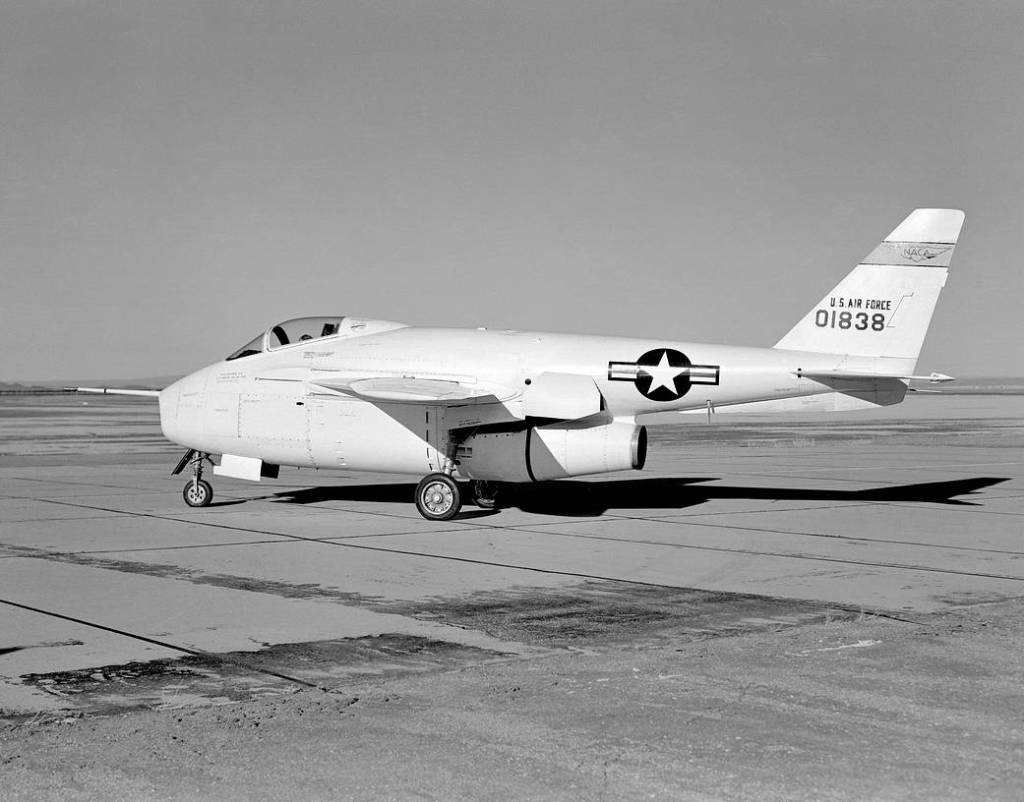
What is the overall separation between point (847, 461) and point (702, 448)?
6.26 meters

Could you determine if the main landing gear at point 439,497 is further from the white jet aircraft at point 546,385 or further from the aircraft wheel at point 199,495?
the aircraft wheel at point 199,495

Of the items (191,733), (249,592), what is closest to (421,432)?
(249,592)

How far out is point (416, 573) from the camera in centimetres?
1120

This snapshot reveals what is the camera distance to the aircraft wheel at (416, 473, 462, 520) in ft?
51.5

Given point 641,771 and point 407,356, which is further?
point 407,356

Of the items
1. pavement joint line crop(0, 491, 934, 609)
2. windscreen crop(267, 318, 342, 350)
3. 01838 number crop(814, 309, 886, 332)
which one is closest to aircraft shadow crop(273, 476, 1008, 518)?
windscreen crop(267, 318, 342, 350)

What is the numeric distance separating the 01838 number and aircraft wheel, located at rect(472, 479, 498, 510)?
523cm

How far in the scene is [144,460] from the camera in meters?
27.5

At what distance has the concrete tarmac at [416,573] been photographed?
24.5ft

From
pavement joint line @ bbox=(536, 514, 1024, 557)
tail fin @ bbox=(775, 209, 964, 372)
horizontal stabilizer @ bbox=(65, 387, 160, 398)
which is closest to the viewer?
pavement joint line @ bbox=(536, 514, 1024, 557)

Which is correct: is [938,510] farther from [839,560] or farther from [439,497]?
[439,497]

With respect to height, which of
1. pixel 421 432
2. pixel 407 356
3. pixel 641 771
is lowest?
pixel 641 771

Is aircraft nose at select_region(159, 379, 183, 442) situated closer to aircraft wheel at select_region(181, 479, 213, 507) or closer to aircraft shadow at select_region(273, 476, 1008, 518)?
aircraft wheel at select_region(181, 479, 213, 507)

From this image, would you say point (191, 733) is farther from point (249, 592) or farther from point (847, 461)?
point (847, 461)
